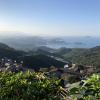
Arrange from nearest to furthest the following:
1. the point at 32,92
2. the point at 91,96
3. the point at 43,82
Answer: the point at 91,96 < the point at 32,92 < the point at 43,82

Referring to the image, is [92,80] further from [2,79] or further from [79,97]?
[2,79]

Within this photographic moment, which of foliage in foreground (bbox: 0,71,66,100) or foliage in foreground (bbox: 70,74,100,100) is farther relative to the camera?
foliage in foreground (bbox: 0,71,66,100)

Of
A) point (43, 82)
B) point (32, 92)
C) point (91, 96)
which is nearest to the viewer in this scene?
point (91, 96)

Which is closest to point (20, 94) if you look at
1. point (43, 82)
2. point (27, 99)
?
point (27, 99)

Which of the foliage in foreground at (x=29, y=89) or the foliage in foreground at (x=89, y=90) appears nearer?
the foliage in foreground at (x=89, y=90)

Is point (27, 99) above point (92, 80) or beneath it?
beneath
